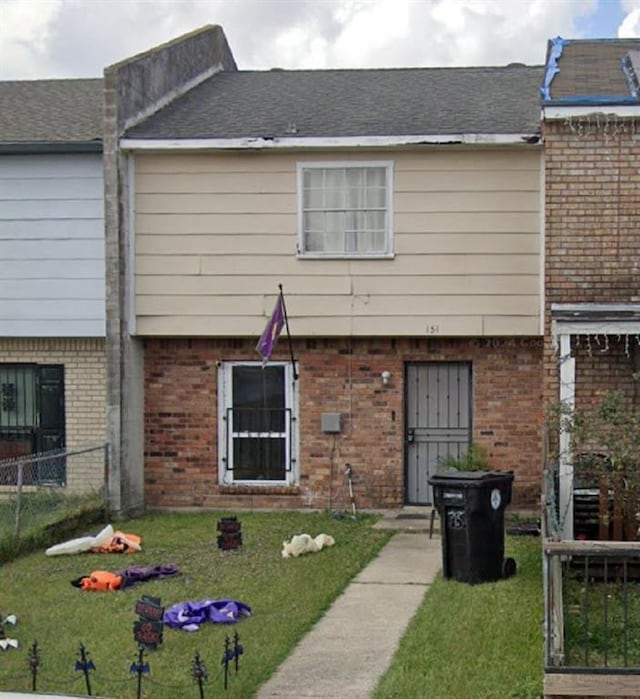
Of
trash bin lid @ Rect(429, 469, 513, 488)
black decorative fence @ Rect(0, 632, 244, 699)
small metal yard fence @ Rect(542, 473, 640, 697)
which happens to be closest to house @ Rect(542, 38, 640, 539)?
trash bin lid @ Rect(429, 469, 513, 488)

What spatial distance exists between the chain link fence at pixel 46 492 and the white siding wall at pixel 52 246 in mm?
1835

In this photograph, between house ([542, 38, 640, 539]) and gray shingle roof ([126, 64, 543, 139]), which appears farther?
gray shingle roof ([126, 64, 543, 139])

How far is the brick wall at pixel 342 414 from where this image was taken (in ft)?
51.7

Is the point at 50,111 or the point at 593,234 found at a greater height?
the point at 50,111

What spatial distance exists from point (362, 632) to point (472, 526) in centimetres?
192

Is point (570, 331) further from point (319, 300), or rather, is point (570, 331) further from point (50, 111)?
point (50, 111)

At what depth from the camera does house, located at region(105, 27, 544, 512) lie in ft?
50.8

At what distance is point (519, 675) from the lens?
26.5 ft

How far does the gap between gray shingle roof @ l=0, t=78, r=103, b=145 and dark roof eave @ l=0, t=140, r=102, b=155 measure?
3.3 inches

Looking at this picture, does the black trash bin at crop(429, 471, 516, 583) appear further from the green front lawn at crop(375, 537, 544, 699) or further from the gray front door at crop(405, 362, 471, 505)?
the gray front door at crop(405, 362, 471, 505)

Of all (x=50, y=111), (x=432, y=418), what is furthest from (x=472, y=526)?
(x=50, y=111)

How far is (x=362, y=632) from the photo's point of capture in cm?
948

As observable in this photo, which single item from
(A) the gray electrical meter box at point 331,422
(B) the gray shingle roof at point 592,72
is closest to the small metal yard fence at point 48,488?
(A) the gray electrical meter box at point 331,422

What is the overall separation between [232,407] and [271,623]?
6.93 meters
